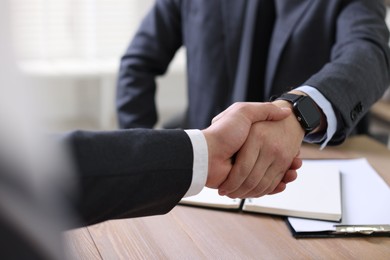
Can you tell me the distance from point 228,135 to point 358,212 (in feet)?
0.87

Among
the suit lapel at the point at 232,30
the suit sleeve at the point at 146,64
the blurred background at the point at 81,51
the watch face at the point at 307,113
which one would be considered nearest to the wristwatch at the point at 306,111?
the watch face at the point at 307,113

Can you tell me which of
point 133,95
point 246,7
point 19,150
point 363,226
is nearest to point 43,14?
point 133,95

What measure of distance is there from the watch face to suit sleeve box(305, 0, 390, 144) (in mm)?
45

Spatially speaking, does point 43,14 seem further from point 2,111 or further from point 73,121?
point 2,111

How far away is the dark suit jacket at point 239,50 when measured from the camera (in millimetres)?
1202

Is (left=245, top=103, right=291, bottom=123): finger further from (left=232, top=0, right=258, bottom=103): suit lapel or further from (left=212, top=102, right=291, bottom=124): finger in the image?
Answer: (left=232, top=0, right=258, bottom=103): suit lapel

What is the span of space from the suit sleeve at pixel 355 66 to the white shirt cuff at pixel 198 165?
0.34 meters

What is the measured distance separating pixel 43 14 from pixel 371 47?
150cm

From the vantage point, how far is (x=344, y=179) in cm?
104

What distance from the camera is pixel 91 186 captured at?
0.67 metres

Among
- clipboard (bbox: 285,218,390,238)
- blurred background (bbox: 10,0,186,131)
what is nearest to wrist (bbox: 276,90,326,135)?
clipboard (bbox: 285,218,390,238)

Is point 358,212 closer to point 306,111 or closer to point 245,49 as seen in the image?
point 306,111

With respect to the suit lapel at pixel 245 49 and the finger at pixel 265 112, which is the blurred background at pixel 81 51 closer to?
the suit lapel at pixel 245 49

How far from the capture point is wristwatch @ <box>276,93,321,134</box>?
0.98 m
